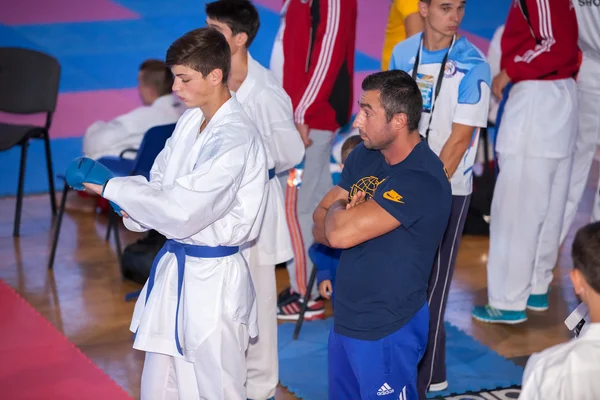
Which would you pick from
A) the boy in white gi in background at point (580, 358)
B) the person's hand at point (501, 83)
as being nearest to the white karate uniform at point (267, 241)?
the person's hand at point (501, 83)

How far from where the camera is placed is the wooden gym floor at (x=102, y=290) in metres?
5.08

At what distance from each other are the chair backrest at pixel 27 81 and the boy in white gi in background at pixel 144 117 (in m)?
0.60

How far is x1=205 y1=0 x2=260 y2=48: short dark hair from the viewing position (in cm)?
432

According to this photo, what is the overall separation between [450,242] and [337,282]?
3.52 ft

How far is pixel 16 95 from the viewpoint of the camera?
7605 millimetres

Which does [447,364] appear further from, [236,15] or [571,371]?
[571,371]

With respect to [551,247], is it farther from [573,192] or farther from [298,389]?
[298,389]

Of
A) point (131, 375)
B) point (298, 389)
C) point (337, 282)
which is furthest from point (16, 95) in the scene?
point (337, 282)

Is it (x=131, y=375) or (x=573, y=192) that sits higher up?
(x=573, y=192)

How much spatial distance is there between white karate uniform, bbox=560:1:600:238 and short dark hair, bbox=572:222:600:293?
3020mm

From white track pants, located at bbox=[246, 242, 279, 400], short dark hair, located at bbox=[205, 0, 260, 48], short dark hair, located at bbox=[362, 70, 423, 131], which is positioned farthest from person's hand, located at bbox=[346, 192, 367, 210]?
short dark hair, located at bbox=[205, 0, 260, 48]

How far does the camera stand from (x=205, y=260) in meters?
3.38

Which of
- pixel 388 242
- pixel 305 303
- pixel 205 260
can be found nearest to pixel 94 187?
pixel 205 260

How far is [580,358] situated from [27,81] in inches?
247
